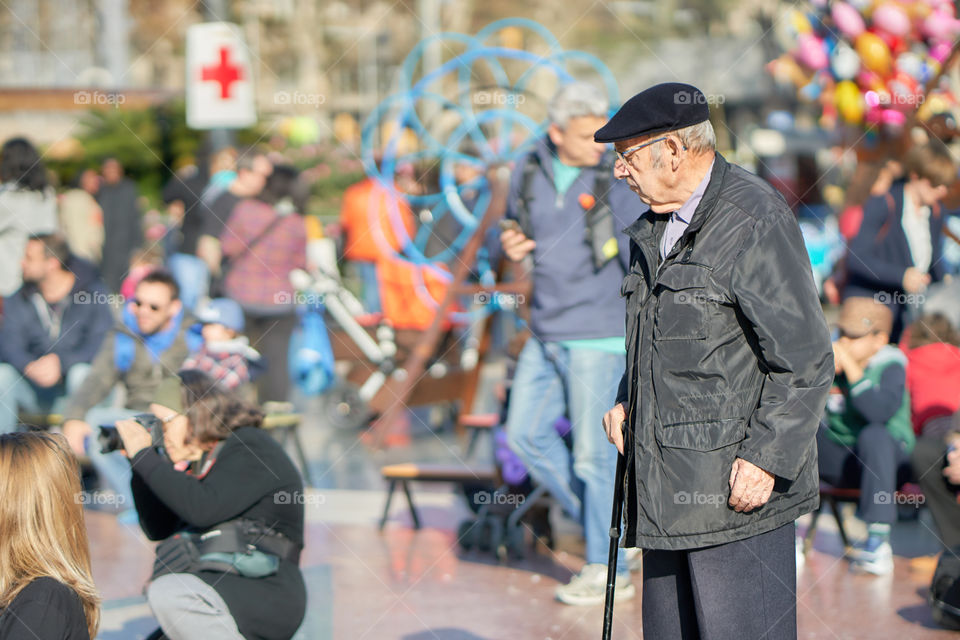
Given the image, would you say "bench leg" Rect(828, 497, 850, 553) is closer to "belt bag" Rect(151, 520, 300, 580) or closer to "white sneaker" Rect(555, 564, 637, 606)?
"white sneaker" Rect(555, 564, 637, 606)

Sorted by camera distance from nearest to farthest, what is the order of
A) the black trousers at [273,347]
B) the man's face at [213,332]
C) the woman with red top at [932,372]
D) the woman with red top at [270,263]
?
the woman with red top at [932,372] → the man's face at [213,332] → the black trousers at [273,347] → the woman with red top at [270,263]

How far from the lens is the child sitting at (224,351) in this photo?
647cm

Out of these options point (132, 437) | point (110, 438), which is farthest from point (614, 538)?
point (110, 438)

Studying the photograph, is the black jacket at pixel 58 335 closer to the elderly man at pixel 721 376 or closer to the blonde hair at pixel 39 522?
the blonde hair at pixel 39 522

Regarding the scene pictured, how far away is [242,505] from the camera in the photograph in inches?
147

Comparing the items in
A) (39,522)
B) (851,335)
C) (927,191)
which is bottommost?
(39,522)

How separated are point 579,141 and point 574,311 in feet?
2.38

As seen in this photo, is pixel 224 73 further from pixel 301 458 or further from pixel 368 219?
pixel 301 458

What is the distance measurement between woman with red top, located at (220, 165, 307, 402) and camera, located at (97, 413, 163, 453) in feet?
14.0

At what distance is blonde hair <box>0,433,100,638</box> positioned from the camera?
2576mm

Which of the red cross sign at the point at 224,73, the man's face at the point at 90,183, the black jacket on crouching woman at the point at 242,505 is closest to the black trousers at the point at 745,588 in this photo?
the black jacket on crouching woman at the point at 242,505

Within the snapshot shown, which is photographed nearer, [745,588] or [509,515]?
[745,588]

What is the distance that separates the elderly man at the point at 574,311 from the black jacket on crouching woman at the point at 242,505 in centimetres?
139

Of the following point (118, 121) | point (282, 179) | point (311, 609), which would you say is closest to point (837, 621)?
point (311, 609)
